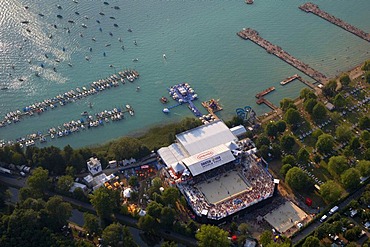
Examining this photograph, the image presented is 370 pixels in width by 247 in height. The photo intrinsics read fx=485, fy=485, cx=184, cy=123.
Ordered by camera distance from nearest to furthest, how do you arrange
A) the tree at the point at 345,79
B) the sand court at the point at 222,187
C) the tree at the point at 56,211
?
the tree at the point at 56,211, the sand court at the point at 222,187, the tree at the point at 345,79

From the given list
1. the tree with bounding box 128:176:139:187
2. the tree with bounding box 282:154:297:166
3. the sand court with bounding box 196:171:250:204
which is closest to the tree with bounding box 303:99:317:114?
the tree with bounding box 282:154:297:166

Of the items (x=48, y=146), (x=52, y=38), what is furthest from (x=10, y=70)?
(x=48, y=146)

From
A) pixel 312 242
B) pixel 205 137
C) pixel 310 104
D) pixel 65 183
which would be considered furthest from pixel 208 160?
pixel 310 104

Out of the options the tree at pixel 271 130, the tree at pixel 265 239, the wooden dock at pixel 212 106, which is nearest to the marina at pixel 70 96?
the wooden dock at pixel 212 106

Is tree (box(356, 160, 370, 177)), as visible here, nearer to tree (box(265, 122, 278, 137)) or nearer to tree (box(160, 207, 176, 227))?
tree (box(265, 122, 278, 137))

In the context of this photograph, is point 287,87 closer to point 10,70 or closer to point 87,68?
point 87,68

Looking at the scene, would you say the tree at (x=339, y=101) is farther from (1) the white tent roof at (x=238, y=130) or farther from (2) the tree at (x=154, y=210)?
(2) the tree at (x=154, y=210)

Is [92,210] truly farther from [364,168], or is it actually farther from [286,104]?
[364,168]
